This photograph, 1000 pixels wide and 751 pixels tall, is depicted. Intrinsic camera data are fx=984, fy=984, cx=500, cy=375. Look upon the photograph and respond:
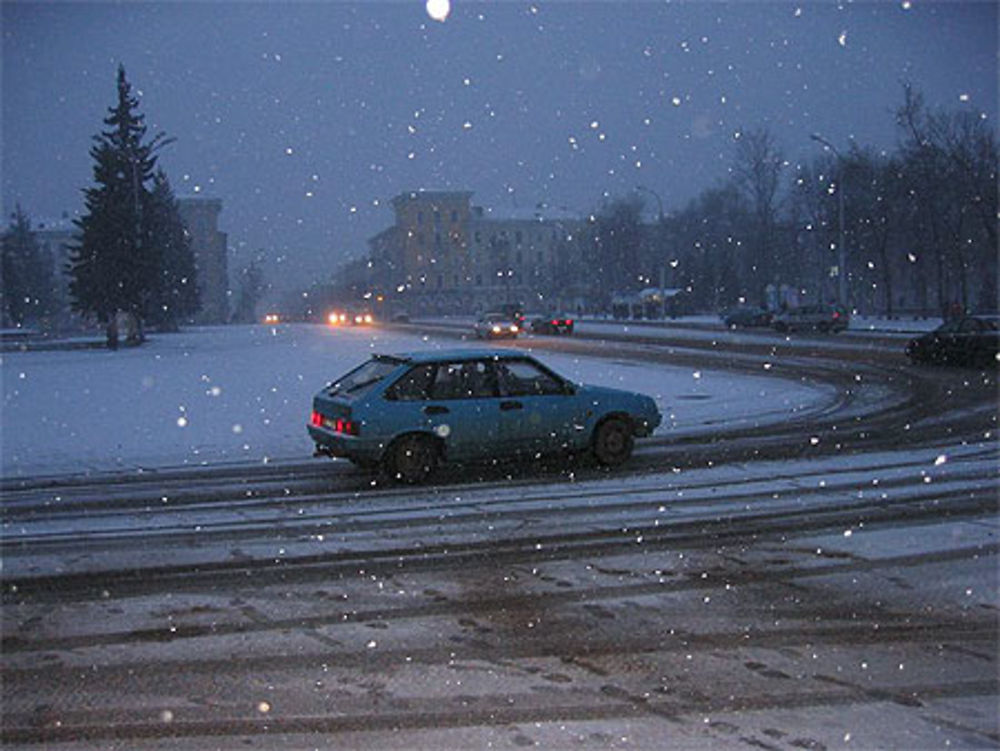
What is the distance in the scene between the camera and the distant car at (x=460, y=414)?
1105cm

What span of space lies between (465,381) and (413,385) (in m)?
0.63

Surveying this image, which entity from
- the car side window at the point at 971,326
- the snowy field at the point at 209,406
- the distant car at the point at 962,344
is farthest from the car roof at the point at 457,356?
the car side window at the point at 971,326

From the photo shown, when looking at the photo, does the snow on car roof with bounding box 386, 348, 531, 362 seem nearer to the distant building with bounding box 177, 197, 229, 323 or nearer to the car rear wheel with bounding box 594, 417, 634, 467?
the car rear wheel with bounding box 594, 417, 634, 467

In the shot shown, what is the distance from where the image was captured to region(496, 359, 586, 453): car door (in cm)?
1147

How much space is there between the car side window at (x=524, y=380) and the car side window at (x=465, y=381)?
136 mm

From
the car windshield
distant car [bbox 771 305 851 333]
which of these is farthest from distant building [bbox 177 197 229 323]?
the car windshield

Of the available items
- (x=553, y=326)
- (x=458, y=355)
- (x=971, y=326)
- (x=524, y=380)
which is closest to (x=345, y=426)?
(x=458, y=355)

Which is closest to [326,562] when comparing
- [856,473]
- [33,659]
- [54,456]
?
[33,659]

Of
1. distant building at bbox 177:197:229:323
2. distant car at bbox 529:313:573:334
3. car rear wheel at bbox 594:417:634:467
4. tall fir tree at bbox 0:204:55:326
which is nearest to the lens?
car rear wheel at bbox 594:417:634:467

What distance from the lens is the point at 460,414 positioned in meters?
11.2

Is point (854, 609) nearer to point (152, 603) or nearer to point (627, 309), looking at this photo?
point (152, 603)

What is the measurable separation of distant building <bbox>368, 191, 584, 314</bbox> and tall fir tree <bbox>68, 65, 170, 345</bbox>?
81.9 m

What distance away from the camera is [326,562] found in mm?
7656

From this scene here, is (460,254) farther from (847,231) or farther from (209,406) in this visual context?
(209,406)
